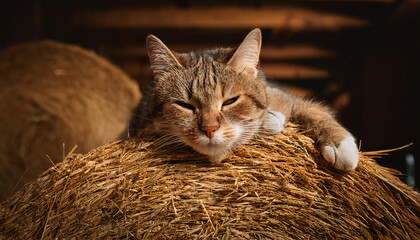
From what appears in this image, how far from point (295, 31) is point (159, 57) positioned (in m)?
2.14

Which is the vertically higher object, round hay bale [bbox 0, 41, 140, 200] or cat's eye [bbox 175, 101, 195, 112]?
cat's eye [bbox 175, 101, 195, 112]

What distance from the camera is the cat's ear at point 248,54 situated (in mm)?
1308

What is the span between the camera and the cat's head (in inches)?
44.8

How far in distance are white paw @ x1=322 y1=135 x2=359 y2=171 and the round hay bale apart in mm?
1690

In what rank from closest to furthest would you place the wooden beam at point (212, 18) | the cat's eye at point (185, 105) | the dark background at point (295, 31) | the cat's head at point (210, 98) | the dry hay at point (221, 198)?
1. the dry hay at point (221, 198)
2. the cat's head at point (210, 98)
3. the cat's eye at point (185, 105)
4. the dark background at point (295, 31)
5. the wooden beam at point (212, 18)

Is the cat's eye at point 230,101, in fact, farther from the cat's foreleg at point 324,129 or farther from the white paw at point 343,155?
the white paw at point 343,155

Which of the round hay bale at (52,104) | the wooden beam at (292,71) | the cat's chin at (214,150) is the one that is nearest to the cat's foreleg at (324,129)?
the cat's chin at (214,150)

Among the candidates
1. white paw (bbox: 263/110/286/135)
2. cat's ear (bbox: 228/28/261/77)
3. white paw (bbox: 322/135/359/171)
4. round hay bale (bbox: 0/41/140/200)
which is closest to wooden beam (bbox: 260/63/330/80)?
round hay bale (bbox: 0/41/140/200)

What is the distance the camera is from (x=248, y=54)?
4.47 feet

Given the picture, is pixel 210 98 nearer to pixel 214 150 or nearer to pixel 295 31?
pixel 214 150

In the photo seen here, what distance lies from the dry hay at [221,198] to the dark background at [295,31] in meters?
1.66

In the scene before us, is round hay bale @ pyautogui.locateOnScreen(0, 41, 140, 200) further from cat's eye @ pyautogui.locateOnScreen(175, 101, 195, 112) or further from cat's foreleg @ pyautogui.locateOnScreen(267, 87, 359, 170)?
cat's foreleg @ pyautogui.locateOnScreen(267, 87, 359, 170)

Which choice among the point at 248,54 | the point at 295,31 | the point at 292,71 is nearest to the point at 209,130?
the point at 248,54

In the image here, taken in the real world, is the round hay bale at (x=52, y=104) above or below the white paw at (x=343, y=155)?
below
